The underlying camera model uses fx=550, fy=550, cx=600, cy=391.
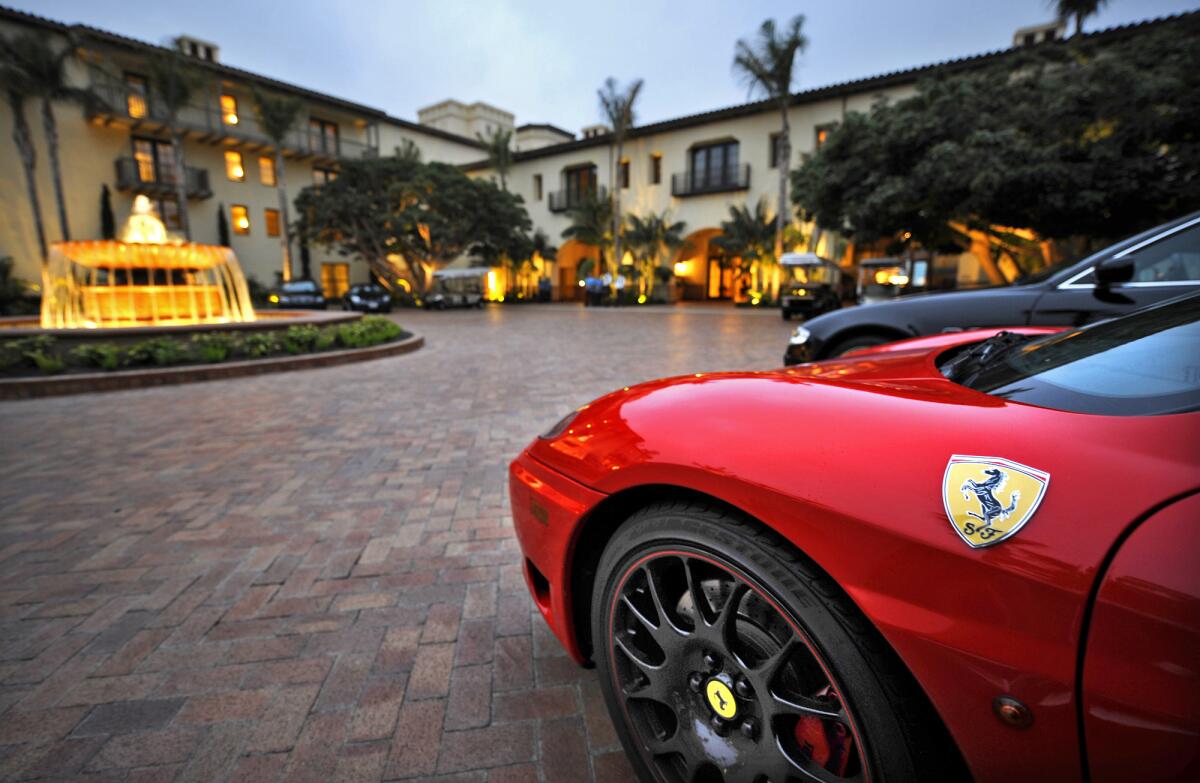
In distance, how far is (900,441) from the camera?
1.04 metres

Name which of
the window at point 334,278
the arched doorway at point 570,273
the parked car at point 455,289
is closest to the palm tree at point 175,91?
the window at point 334,278

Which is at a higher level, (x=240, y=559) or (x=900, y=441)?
(x=900, y=441)

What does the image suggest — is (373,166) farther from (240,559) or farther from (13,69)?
(240,559)

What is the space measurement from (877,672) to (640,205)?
1283 inches

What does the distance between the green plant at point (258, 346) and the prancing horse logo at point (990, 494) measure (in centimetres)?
940

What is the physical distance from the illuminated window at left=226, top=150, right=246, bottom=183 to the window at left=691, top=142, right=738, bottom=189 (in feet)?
80.4

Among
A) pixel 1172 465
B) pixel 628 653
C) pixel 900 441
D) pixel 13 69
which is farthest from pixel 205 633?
pixel 13 69

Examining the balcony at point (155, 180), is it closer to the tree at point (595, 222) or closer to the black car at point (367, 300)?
the black car at point (367, 300)

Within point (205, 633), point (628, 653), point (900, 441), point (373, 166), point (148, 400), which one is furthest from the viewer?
point (373, 166)

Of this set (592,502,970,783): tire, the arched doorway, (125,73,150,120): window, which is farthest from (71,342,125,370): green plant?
the arched doorway

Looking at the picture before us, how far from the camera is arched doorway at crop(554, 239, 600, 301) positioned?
38375 mm

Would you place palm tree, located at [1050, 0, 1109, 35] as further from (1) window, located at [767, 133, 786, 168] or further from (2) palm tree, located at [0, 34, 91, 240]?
(2) palm tree, located at [0, 34, 91, 240]

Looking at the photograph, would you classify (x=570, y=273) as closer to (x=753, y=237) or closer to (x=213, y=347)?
(x=753, y=237)

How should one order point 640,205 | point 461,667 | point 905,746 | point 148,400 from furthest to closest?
1. point 640,205
2. point 148,400
3. point 461,667
4. point 905,746
